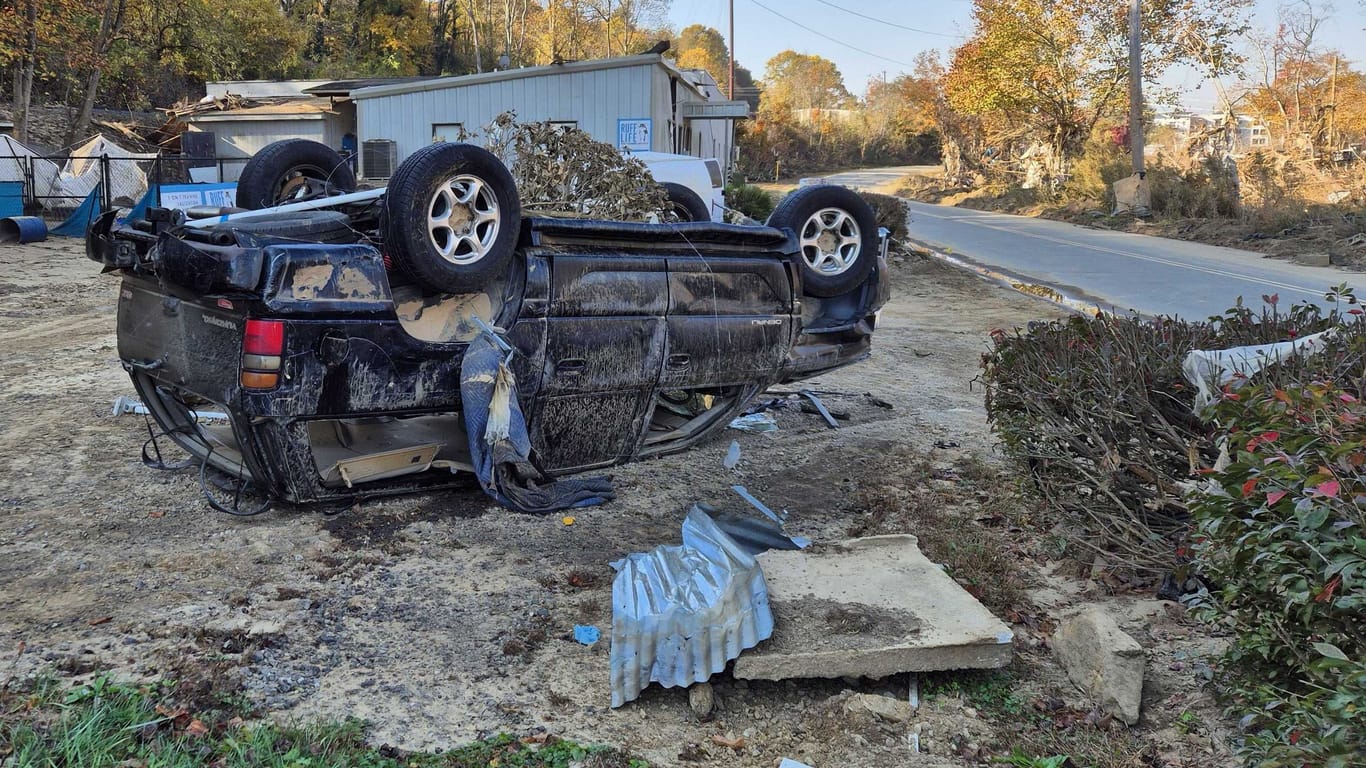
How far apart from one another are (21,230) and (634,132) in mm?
11475

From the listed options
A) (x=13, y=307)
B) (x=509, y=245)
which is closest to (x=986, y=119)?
(x=13, y=307)

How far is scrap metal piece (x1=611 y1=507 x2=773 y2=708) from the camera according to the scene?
3.43m

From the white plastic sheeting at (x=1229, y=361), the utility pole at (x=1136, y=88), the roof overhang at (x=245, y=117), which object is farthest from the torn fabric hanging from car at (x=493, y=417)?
the utility pole at (x=1136, y=88)

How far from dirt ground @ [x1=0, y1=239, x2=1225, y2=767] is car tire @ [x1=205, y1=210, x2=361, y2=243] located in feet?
4.44

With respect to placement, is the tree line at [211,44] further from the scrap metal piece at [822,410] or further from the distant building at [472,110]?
the scrap metal piece at [822,410]

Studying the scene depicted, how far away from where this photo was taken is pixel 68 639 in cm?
363

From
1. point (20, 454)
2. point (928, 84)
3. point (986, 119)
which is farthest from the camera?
point (928, 84)

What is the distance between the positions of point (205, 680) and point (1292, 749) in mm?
3212

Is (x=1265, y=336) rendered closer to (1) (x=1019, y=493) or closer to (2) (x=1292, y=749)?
(1) (x=1019, y=493)

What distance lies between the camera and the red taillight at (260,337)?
14.1 ft

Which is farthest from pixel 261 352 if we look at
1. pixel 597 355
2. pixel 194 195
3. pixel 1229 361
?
pixel 194 195

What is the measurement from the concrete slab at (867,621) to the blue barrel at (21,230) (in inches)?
670

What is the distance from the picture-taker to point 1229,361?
4.22 m

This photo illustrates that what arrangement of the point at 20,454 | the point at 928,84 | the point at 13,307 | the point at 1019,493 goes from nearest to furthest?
Result: 1. the point at 1019,493
2. the point at 20,454
3. the point at 13,307
4. the point at 928,84
